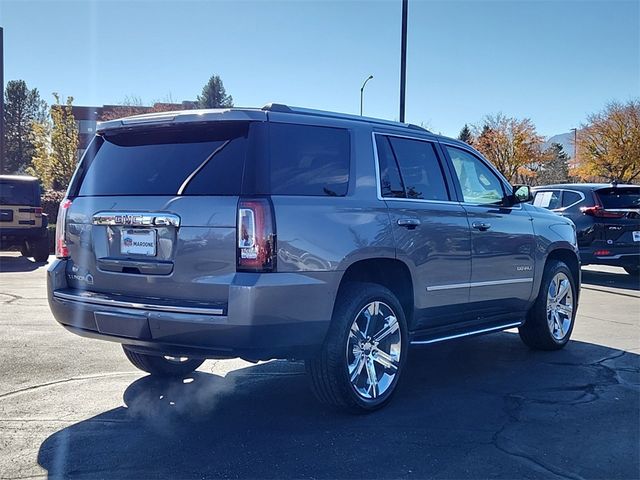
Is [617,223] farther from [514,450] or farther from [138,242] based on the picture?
[138,242]

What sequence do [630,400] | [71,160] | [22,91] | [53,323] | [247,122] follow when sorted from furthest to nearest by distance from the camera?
1. [22,91]
2. [71,160]
3. [53,323]
4. [630,400]
5. [247,122]

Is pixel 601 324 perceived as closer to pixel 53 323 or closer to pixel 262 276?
pixel 262 276

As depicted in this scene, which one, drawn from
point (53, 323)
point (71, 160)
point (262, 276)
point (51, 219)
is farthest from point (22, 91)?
point (262, 276)

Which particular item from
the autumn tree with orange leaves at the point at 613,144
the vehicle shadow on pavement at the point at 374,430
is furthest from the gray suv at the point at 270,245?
the autumn tree with orange leaves at the point at 613,144

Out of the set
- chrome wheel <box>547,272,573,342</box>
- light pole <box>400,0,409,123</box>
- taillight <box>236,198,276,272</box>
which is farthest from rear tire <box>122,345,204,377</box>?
light pole <box>400,0,409,123</box>

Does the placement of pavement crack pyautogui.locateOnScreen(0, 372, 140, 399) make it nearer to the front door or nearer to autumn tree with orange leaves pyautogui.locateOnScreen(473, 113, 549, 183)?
the front door

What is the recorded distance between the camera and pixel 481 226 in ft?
18.4

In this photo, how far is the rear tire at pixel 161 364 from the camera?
5320mm

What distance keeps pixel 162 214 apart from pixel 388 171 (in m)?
1.76

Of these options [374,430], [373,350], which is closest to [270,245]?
[373,350]

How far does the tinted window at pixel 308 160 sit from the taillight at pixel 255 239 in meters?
0.20

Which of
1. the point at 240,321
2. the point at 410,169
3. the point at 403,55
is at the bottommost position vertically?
the point at 240,321

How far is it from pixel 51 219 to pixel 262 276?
65.7 feet

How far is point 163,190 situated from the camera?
4.21 meters
